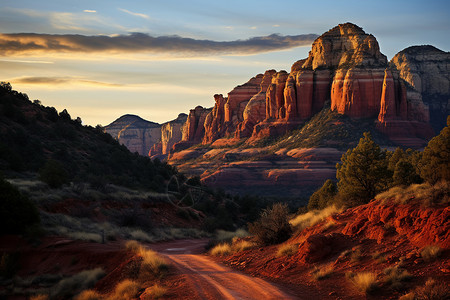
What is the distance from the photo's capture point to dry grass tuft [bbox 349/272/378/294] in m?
12.2

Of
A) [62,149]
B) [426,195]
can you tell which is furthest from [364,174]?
[62,149]

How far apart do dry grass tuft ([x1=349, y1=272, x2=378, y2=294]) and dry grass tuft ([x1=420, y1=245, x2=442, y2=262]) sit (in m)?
1.53

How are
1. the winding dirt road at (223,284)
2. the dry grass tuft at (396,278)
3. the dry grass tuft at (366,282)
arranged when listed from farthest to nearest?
1. the winding dirt road at (223,284)
2. the dry grass tuft at (366,282)
3. the dry grass tuft at (396,278)

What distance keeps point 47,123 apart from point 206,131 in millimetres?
130451

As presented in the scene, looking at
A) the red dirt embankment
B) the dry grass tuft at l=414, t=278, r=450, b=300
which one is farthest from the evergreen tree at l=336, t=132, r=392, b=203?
the dry grass tuft at l=414, t=278, r=450, b=300

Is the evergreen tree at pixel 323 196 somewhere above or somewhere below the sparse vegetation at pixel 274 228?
below

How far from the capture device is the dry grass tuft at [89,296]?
1560cm

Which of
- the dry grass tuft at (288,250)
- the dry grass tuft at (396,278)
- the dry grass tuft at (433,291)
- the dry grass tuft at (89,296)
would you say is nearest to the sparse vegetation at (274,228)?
the dry grass tuft at (288,250)

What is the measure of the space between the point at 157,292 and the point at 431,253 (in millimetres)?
8256

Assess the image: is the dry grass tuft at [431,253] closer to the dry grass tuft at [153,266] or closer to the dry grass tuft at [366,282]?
the dry grass tuft at [366,282]

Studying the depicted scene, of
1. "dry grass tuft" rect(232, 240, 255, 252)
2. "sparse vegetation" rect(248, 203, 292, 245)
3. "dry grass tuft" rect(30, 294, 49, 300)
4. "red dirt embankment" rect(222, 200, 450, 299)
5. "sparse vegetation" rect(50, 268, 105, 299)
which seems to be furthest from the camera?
"dry grass tuft" rect(232, 240, 255, 252)

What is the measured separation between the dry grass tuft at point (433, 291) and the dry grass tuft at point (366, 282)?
4.09ft

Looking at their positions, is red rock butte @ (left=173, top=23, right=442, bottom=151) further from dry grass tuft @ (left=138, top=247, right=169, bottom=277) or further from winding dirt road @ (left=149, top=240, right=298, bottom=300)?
dry grass tuft @ (left=138, top=247, right=169, bottom=277)

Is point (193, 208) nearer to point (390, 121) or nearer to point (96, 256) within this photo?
point (96, 256)
